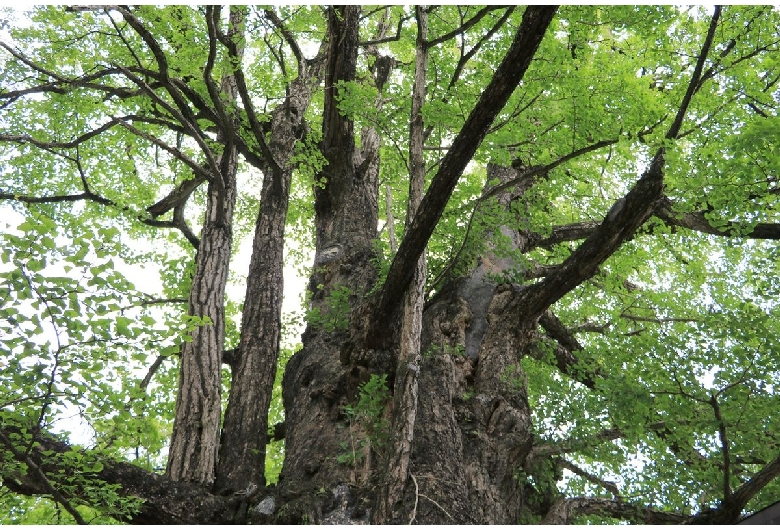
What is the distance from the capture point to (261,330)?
6.76 metres

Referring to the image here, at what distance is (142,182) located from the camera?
10875mm

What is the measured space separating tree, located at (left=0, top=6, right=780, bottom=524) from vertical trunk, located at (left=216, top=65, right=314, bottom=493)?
0.03m

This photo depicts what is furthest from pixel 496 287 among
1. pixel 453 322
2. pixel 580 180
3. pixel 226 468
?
pixel 226 468

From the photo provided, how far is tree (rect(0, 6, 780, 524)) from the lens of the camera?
457 cm

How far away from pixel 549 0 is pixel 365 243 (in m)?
4.31

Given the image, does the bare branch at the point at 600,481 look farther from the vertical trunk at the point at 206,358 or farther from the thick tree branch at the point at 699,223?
the vertical trunk at the point at 206,358

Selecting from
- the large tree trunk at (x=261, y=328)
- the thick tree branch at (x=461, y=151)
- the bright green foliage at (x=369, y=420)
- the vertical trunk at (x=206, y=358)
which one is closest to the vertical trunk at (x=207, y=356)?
the vertical trunk at (x=206, y=358)

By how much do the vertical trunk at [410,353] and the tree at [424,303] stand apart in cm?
2

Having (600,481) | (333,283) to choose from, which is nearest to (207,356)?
(333,283)

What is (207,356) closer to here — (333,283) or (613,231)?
(333,283)

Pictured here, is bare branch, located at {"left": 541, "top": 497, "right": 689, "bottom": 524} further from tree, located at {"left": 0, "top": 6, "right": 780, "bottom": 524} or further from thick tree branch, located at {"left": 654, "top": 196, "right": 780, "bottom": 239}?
thick tree branch, located at {"left": 654, "top": 196, "right": 780, "bottom": 239}

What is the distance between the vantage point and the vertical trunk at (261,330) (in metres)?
5.83

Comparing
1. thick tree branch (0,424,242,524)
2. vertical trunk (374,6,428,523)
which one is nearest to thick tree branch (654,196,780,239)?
vertical trunk (374,6,428,523)

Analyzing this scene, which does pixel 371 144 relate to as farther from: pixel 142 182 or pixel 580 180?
pixel 142 182
